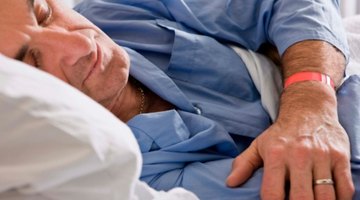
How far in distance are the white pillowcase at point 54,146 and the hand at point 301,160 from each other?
0.32 meters

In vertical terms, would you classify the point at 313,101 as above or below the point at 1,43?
below

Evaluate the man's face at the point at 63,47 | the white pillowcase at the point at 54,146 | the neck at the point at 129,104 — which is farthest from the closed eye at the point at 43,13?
the white pillowcase at the point at 54,146

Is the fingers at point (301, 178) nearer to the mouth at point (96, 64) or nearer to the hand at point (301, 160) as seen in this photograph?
the hand at point (301, 160)

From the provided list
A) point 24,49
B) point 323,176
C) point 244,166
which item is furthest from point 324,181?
point 24,49

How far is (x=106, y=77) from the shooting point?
0.88 m

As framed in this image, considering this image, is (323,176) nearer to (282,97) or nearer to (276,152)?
(276,152)

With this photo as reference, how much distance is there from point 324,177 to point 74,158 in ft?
1.38

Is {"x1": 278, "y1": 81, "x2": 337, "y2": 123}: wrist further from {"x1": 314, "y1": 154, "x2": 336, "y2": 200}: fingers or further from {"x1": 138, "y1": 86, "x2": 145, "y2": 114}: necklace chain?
{"x1": 138, "y1": 86, "x2": 145, "y2": 114}: necklace chain

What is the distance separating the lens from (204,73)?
1002mm

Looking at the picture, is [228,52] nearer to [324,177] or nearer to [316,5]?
[316,5]

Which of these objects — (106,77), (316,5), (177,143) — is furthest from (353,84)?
(106,77)

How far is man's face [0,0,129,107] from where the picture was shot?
75 centimetres

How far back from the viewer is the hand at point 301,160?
70 cm

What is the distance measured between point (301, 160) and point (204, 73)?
0.34 metres
